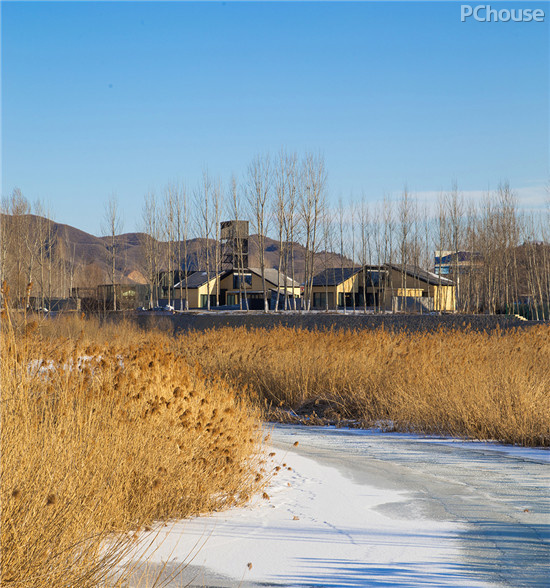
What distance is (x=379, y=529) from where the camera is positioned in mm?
5297

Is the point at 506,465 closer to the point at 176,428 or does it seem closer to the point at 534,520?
the point at 534,520

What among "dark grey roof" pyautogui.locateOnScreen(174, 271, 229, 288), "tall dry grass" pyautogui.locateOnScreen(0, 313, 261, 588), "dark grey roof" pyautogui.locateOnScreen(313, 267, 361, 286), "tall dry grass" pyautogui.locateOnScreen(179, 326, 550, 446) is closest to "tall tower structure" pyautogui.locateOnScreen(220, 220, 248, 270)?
"dark grey roof" pyautogui.locateOnScreen(174, 271, 229, 288)

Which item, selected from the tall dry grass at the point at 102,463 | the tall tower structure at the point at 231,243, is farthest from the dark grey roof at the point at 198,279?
the tall dry grass at the point at 102,463

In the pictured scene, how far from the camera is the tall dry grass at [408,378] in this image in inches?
374

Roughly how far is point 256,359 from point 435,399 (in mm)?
4484

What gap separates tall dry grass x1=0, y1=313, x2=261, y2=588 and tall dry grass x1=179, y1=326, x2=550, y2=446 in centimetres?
363

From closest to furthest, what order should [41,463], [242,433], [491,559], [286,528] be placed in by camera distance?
1. [41,463]
2. [491,559]
3. [286,528]
4. [242,433]

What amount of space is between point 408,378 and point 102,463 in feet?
24.9

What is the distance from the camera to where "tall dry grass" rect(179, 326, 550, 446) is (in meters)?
9.50

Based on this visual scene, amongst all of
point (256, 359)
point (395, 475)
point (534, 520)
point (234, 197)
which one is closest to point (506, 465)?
point (395, 475)

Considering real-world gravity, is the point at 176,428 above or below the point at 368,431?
above

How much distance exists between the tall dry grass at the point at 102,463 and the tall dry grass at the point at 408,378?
3.63 m

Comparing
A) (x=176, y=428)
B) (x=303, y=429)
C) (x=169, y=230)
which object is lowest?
(x=303, y=429)

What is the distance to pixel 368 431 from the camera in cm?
1042
